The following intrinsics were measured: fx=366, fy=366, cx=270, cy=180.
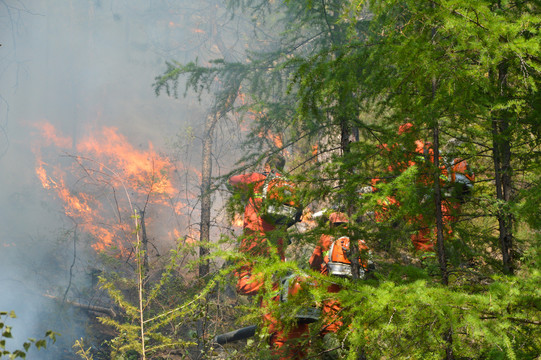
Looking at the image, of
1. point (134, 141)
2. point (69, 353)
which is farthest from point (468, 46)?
point (134, 141)

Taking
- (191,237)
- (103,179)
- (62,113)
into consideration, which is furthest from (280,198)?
(62,113)

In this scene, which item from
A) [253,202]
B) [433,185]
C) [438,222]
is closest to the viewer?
[438,222]

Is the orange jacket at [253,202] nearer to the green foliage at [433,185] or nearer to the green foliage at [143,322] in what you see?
the green foliage at [433,185]

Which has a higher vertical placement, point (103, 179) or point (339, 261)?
point (103, 179)

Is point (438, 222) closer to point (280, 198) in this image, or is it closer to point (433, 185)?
point (433, 185)

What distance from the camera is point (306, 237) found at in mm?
4086

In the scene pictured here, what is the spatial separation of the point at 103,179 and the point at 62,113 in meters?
3.75

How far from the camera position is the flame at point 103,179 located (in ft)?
42.1

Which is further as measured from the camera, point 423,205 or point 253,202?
point 253,202

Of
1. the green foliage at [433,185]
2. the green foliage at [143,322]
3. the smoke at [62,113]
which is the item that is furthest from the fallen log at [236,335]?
the smoke at [62,113]

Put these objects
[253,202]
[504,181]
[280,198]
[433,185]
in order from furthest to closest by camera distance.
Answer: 1. [253,202]
2. [280,198]
3. [504,181]
4. [433,185]

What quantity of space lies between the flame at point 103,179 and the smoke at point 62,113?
0.16 metres

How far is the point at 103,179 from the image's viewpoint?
13.8 metres

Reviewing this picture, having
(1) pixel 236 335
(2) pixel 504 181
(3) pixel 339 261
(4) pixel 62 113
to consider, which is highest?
(4) pixel 62 113
